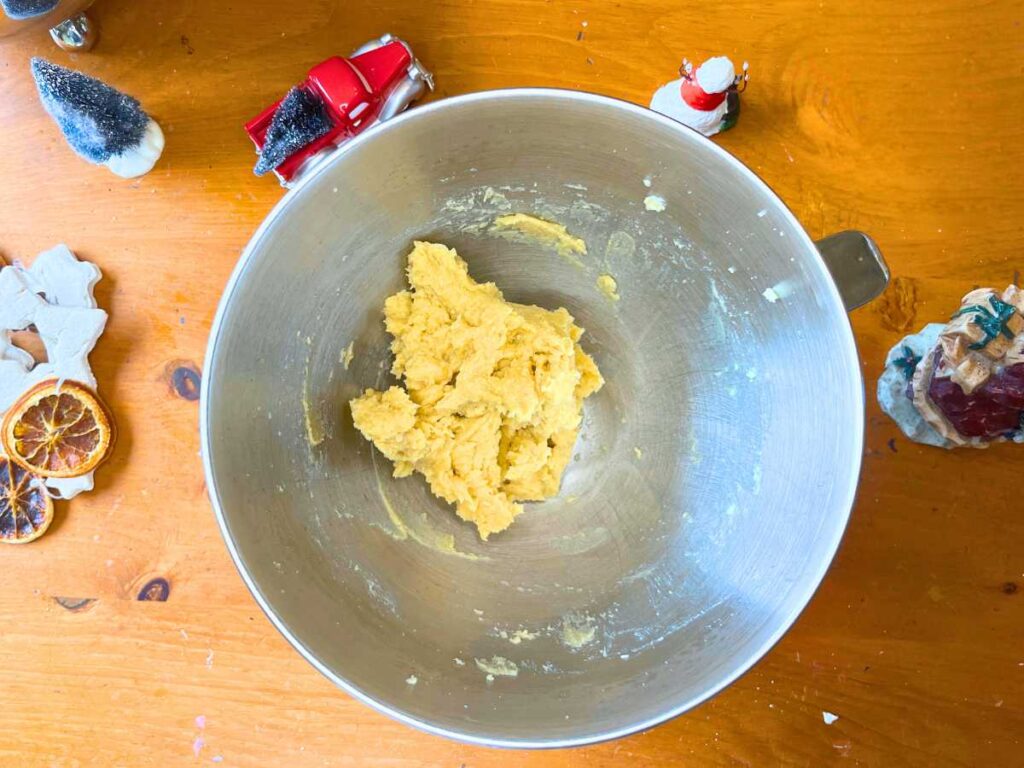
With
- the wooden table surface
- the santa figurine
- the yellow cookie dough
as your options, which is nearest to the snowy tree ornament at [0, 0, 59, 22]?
the wooden table surface

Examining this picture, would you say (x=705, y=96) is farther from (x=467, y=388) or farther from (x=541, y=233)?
(x=467, y=388)

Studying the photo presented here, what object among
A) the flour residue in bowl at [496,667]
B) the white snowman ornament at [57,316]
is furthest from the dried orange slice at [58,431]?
the flour residue in bowl at [496,667]

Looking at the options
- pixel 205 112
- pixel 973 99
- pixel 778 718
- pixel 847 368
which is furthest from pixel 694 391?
pixel 205 112

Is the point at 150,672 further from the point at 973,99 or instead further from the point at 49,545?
the point at 973,99

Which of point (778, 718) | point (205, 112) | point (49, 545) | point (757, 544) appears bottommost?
point (778, 718)

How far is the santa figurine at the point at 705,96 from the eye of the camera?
→ 39.6 inches

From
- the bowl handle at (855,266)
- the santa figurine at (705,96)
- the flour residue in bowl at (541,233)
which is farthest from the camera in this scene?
the flour residue in bowl at (541,233)

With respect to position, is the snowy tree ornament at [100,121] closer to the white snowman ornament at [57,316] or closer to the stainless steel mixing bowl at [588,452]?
the white snowman ornament at [57,316]

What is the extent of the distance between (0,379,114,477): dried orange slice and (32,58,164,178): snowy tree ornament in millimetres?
381

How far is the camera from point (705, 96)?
3.42ft

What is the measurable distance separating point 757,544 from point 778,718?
1.28 feet

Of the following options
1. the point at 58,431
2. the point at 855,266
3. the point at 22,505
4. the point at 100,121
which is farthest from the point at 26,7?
the point at 855,266

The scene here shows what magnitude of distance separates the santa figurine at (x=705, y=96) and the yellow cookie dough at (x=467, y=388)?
379 millimetres

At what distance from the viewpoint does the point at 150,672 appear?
1209 mm
